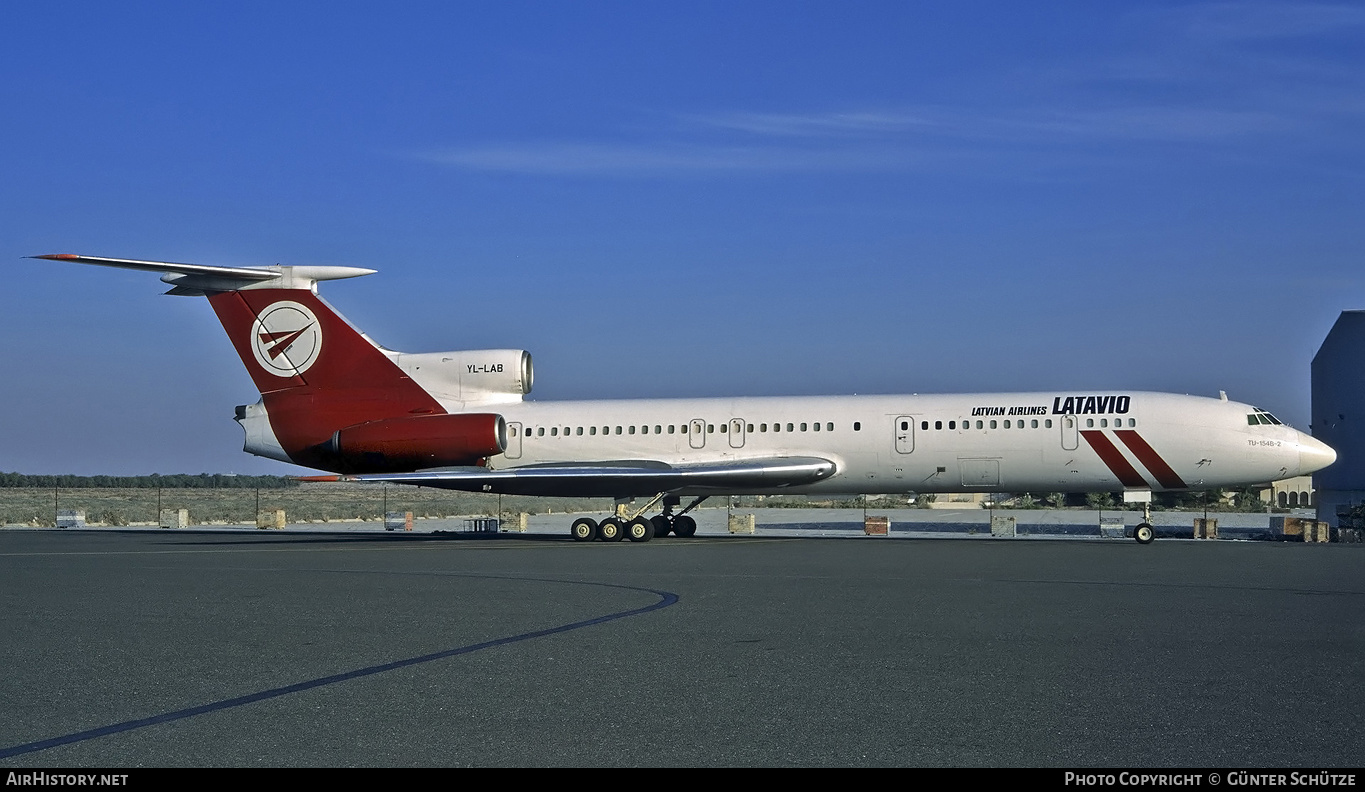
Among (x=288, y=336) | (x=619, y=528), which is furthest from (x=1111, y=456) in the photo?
(x=288, y=336)

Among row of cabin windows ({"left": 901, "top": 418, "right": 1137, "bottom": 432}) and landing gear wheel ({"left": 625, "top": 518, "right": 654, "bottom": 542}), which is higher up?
row of cabin windows ({"left": 901, "top": 418, "right": 1137, "bottom": 432})

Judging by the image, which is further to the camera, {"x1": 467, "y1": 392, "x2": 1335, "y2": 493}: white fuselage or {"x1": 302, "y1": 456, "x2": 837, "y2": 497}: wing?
{"x1": 302, "y1": 456, "x2": 837, "y2": 497}: wing

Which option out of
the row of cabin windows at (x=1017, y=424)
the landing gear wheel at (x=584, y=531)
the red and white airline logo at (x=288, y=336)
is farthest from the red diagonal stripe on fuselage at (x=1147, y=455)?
the red and white airline logo at (x=288, y=336)

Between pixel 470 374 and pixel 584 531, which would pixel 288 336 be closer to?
pixel 470 374

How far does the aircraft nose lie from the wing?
11.0m

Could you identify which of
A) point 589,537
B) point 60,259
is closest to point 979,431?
point 589,537

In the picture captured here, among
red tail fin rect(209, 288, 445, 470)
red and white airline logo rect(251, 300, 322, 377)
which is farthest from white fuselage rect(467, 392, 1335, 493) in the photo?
red and white airline logo rect(251, 300, 322, 377)

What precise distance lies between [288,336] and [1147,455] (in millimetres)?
21574

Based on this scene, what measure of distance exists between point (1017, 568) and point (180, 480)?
163651mm

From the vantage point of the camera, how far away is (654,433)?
32.2 metres

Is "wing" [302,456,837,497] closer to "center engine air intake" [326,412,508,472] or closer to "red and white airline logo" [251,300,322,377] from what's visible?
"center engine air intake" [326,412,508,472]

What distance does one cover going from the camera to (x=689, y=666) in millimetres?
9312

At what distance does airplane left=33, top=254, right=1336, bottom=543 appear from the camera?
96.0ft

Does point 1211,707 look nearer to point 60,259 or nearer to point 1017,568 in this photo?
point 1017,568
